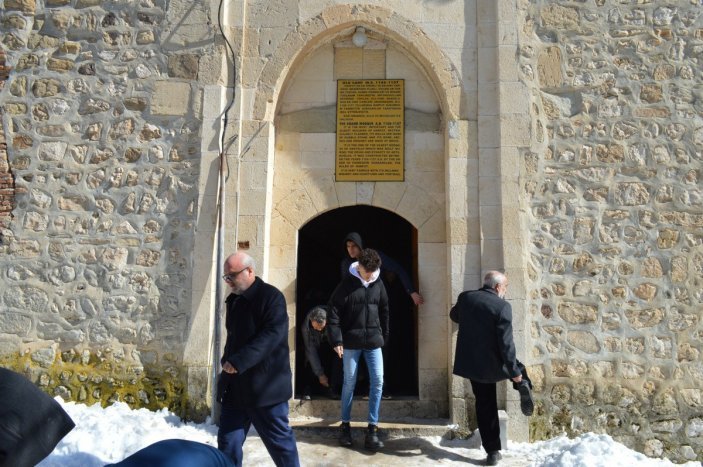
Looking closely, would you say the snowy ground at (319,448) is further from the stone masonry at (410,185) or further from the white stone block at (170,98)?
the white stone block at (170,98)

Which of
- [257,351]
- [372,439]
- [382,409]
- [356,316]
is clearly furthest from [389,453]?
[257,351]

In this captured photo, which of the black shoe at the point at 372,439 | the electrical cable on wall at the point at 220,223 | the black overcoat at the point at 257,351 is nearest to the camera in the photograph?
the black overcoat at the point at 257,351

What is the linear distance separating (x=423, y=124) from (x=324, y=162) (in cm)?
105

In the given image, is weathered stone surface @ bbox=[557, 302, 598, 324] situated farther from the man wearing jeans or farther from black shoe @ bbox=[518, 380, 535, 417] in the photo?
the man wearing jeans

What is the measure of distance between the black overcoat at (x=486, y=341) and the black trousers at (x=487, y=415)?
106 millimetres

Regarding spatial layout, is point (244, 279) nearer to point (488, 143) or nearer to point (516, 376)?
point (516, 376)

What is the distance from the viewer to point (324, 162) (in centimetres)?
607

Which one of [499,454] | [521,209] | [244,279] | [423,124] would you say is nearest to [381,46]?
[423,124]

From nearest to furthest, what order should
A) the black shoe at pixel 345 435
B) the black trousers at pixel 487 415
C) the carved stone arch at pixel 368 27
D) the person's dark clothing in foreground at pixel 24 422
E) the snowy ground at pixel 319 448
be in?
the person's dark clothing in foreground at pixel 24 422 < the snowy ground at pixel 319 448 < the black trousers at pixel 487 415 < the black shoe at pixel 345 435 < the carved stone arch at pixel 368 27

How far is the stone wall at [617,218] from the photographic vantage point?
5.43 meters

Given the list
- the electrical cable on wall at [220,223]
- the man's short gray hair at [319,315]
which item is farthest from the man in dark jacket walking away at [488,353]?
the electrical cable on wall at [220,223]

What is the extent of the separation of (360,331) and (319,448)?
1026 mm

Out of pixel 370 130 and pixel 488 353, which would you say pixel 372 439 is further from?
pixel 370 130

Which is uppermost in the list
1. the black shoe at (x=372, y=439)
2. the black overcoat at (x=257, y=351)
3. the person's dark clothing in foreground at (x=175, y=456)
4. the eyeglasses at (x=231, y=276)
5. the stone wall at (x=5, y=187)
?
the stone wall at (x=5, y=187)
